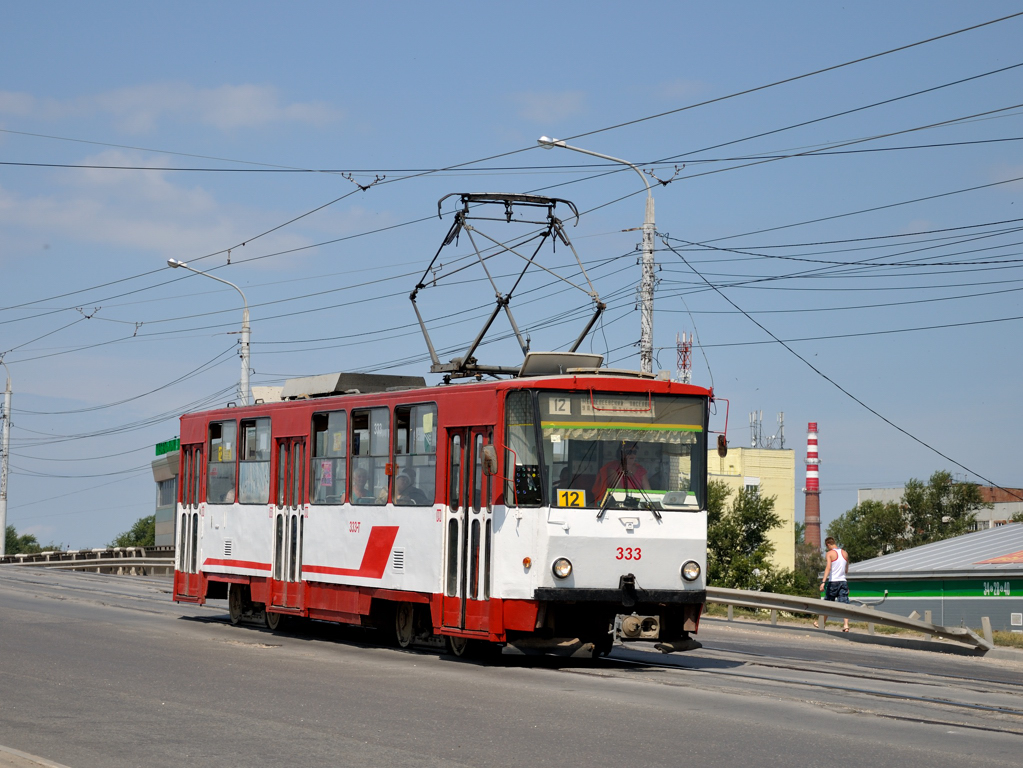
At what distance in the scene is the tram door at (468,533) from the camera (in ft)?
49.7

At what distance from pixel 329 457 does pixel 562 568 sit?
5170 millimetres

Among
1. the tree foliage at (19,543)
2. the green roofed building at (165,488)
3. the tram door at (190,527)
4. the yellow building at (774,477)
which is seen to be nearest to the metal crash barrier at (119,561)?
the tram door at (190,527)

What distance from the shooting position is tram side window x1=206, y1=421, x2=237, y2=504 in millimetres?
21453

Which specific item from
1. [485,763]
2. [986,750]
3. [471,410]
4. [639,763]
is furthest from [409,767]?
[471,410]

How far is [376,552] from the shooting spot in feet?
56.5

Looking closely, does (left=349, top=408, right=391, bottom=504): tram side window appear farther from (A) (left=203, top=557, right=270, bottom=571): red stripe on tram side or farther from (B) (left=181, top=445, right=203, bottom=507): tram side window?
(B) (left=181, top=445, right=203, bottom=507): tram side window

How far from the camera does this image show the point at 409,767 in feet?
27.5

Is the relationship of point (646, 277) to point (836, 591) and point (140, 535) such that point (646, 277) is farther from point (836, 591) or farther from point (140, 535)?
point (140, 535)

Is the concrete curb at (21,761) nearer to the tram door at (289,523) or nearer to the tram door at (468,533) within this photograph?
the tram door at (468,533)

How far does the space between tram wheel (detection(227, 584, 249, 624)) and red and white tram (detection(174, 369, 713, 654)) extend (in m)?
3.58

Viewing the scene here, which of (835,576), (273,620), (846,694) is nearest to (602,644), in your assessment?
(846,694)

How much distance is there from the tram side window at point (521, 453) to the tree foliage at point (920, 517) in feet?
330

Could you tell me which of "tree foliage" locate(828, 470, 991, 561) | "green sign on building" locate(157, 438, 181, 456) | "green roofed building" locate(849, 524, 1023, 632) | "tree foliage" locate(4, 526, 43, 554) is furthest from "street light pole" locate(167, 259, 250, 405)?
"tree foliage" locate(4, 526, 43, 554)

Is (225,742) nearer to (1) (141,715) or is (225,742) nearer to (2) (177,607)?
(1) (141,715)
